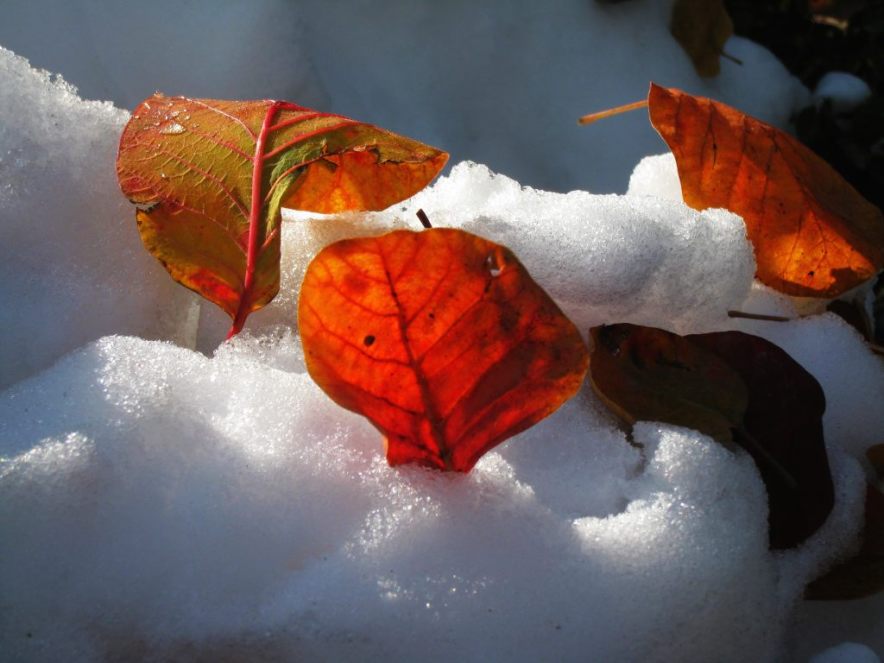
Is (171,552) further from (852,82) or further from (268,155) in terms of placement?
(852,82)

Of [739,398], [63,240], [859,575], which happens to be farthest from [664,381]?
[63,240]

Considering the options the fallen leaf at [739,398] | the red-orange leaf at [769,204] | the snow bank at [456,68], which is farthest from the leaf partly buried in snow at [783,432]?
the snow bank at [456,68]

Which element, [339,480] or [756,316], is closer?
[339,480]

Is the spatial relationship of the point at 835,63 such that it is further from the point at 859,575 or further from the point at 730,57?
the point at 859,575

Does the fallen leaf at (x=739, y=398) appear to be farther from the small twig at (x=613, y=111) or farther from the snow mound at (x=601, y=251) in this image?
the small twig at (x=613, y=111)

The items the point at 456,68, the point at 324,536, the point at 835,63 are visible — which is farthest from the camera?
the point at 835,63

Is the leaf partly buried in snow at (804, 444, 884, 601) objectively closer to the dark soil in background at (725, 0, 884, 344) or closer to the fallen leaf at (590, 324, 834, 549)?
the fallen leaf at (590, 324, 834, 549)
